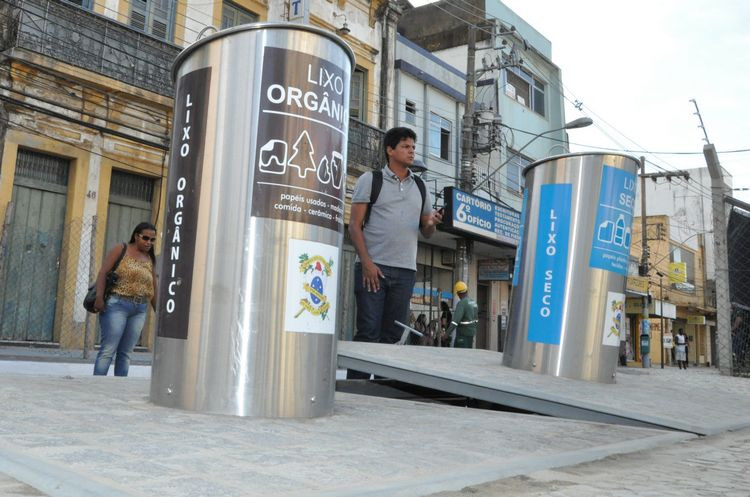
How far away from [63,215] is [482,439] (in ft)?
33.6

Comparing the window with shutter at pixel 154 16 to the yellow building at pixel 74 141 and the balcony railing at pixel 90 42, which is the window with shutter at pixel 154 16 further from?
the balcony railing at pixel 90 42

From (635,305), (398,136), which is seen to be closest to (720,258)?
(398,136)

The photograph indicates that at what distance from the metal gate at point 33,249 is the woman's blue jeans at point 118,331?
18.0 feet

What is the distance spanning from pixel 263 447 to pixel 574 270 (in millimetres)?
4030

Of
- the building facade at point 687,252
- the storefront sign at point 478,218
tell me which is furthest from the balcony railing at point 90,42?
the building facade at point 687,252

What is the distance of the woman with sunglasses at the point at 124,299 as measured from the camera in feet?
18.9

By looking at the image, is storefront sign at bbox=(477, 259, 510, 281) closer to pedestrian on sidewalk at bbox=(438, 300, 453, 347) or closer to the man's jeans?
pedestrian on sidewalk at bbox=(438, 300, 453, 347)

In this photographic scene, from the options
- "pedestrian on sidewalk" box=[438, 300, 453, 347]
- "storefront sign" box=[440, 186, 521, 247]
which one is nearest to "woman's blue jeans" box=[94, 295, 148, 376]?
"storefront sign" box=[440, 186, 521, 247]

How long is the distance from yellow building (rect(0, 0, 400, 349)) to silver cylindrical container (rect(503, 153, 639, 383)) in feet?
19.3

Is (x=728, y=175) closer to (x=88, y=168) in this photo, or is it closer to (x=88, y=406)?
(x=88, y=168)

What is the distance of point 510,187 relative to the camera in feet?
75.0

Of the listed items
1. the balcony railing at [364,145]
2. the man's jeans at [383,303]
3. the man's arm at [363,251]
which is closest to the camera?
the man's arm at [363,251]

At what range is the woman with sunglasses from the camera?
5.76 meters

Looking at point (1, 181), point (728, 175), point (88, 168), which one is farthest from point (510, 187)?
point (728, 175)
